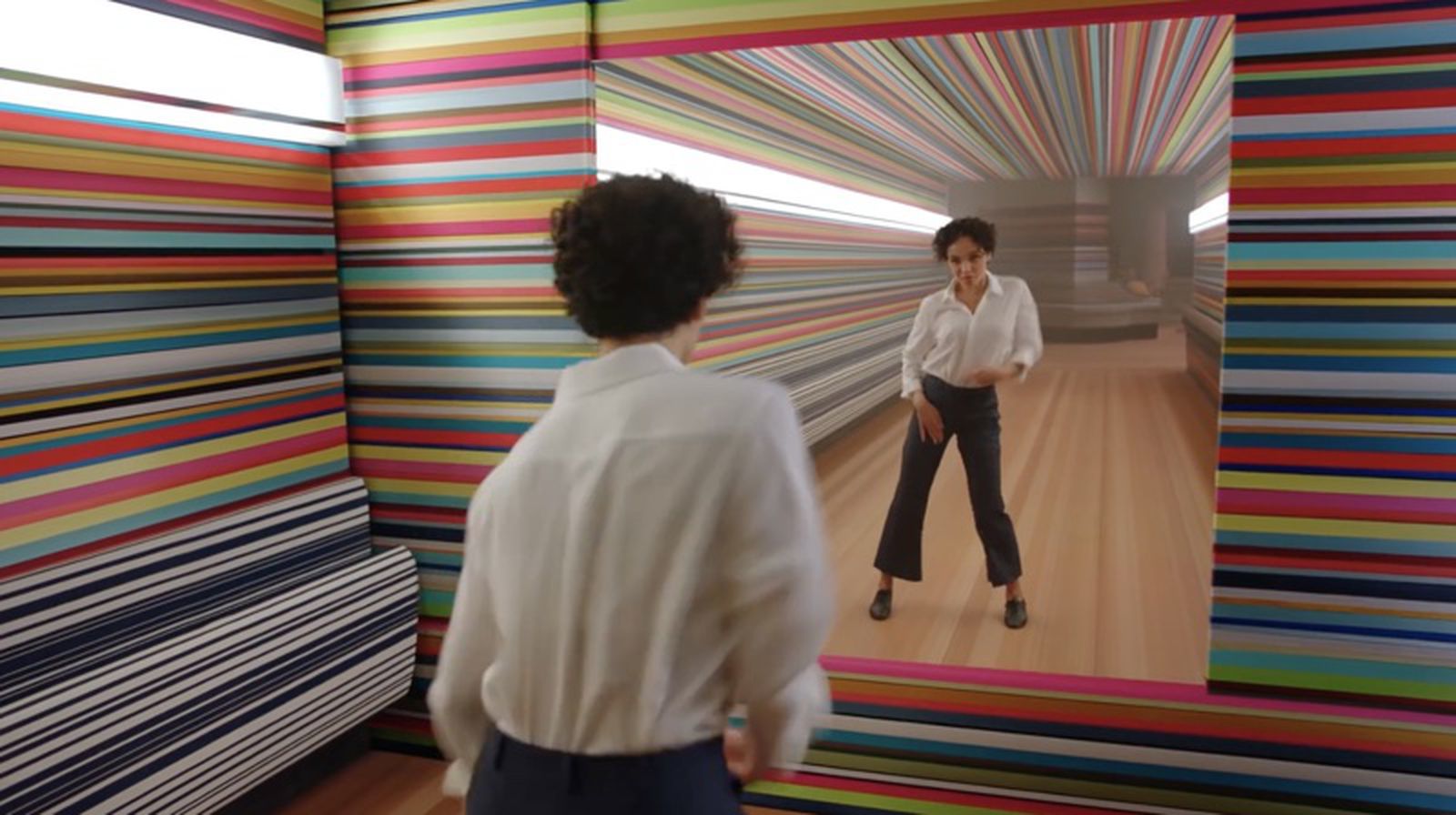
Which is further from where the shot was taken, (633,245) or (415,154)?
(415,154)

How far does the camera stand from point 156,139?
2791 mm

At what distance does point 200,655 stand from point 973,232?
254 centimetres

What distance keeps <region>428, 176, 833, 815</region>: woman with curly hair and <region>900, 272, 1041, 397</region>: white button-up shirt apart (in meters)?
2.50

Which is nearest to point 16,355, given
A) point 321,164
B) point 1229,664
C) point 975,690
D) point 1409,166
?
point 321,164

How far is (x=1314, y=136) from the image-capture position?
2.54 m

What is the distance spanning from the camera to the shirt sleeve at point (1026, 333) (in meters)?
3.69

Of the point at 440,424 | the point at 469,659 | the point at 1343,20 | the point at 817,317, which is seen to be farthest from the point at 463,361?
the point at 1343,20

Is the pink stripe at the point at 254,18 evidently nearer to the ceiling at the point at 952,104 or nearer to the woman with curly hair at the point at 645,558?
the ceiling at the point at 952,104

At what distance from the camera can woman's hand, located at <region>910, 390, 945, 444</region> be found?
3850mm

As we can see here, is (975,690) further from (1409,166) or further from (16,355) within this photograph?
(16,355)

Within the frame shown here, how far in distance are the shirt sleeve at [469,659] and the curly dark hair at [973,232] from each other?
8.58ft

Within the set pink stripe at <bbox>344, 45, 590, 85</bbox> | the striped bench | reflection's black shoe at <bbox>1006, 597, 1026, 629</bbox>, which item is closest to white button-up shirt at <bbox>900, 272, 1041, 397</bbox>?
reflection's black shoe at <bbox>1006, 597, 1026, 629</bbox>

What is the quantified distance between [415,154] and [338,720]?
63.5 inches

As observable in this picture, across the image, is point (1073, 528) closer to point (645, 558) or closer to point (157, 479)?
point (157, 479)
